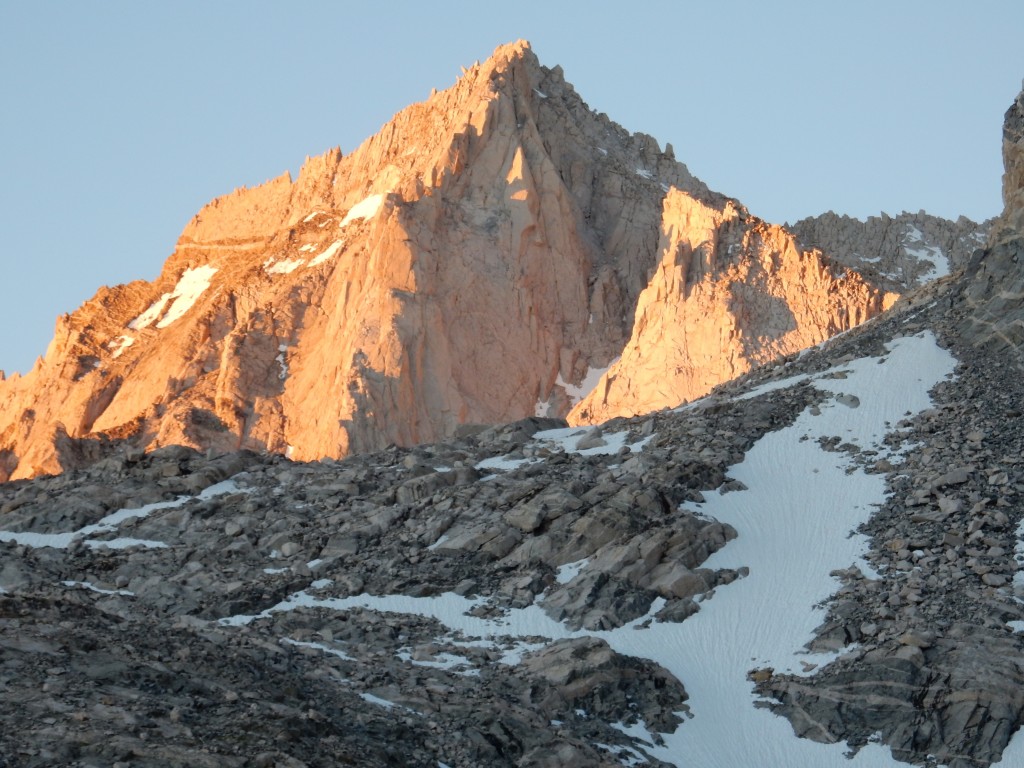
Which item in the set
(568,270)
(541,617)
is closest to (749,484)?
(541,617)

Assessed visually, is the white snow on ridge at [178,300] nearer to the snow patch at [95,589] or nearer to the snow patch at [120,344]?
the snow patch at [120,344]

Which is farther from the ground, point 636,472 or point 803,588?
point 636,472

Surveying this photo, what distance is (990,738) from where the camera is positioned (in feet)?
87.7

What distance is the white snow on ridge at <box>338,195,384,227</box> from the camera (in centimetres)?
7875

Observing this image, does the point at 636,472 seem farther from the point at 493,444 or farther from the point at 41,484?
the point at 41,484

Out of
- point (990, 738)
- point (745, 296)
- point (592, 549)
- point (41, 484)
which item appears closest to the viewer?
point (990, 738)

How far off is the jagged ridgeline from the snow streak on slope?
25.4m

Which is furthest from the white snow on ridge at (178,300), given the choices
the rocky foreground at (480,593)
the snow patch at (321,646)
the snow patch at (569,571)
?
the snow patch at (321,646)

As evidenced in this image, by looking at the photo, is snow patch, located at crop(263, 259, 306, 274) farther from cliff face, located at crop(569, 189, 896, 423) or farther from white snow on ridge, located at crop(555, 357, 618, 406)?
cliff face, located at crop(569, 189, 896, 423)

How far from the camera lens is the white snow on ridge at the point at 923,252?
8125cm

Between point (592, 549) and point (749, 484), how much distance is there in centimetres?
575

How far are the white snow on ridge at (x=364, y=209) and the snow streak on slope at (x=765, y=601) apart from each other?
132 feet

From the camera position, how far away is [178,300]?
Result: 85.9m

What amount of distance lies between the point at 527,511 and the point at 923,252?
2085 inches
